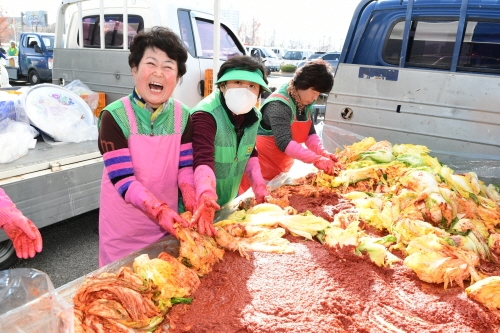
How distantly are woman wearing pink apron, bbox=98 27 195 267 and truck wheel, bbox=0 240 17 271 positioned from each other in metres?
1.68

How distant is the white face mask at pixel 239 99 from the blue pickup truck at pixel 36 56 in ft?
47.0

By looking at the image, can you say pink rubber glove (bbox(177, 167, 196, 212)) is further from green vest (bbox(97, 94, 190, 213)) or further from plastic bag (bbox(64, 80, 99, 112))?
plastic bag (bbox(64, 80, 99, 112))

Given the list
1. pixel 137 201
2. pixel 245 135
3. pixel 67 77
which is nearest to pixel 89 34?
pixel 67 77

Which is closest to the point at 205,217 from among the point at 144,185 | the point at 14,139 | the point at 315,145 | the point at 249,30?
the point at 144,185

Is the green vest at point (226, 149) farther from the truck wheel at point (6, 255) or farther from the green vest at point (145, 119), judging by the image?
the truck wheel at point (6, 255)

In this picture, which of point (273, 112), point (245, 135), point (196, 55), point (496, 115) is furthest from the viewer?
point (196, 55)

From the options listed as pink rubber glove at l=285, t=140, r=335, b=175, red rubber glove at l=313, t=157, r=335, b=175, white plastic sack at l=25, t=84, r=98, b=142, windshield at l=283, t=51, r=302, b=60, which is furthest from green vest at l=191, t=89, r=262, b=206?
windshield at l=283, t=51, r=302, b=60

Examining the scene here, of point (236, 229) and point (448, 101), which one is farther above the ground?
point (448, 101)

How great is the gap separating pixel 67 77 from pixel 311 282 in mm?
5385

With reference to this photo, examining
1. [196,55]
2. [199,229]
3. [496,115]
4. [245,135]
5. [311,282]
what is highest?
[196,55]

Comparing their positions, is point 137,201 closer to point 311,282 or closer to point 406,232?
point 311,282

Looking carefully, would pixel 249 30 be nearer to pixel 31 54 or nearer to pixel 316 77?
pixel 31 54

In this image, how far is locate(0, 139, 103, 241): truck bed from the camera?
3.10 m

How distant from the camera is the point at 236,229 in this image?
7.00 ft
